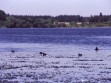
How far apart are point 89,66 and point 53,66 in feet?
11.8

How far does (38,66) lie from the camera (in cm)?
4138

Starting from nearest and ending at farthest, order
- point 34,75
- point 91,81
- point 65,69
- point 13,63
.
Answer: point 91,81 → point 34,75 → point 65,69 → point 13,63

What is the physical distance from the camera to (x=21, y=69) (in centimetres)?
3919

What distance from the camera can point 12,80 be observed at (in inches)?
1253

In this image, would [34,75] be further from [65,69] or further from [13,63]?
[13,63]

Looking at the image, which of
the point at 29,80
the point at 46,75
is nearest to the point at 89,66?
the point at 46,75

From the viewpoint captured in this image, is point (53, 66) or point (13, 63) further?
point (13, 63)

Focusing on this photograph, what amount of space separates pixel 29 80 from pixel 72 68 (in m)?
8.82

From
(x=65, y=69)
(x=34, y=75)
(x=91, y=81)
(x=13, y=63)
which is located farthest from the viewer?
(x=13, y=63)

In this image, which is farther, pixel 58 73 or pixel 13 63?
pixel 13 63

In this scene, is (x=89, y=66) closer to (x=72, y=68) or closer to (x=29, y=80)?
(x=72, y=68)

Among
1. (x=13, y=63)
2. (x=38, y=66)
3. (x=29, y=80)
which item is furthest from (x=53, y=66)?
(x=29, y=80)

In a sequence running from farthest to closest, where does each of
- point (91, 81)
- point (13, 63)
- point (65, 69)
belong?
point (13, 63) → point (65, 69) → point (91, 81)

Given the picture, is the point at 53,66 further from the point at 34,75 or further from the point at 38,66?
the point at 34,75
